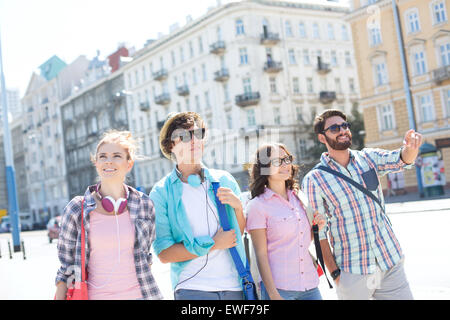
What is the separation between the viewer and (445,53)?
107 feet

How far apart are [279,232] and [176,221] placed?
71cm

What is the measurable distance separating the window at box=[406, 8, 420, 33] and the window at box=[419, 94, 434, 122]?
4.23m

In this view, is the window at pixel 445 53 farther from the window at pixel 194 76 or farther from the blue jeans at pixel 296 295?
the blue jeans at pixel 296 295

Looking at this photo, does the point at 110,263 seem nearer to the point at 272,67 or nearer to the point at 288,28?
the point at 272,67

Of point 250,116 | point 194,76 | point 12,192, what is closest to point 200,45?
point 194,76

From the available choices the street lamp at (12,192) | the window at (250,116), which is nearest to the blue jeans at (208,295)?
the street lamp at (12,192)

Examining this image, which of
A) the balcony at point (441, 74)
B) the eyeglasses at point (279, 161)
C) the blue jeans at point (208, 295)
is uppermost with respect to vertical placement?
the balcony at point (441, 74)

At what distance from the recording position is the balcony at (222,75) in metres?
47.6

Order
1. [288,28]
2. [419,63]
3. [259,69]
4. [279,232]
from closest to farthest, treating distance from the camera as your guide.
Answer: [279,232]
[419,63]
[259,69]
[288,28]

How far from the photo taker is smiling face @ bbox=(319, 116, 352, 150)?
4016 millimetres

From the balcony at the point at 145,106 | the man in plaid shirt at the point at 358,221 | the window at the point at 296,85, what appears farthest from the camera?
the balcony at the point at 145,106

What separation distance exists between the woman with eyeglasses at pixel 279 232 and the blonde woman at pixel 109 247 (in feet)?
2.34
